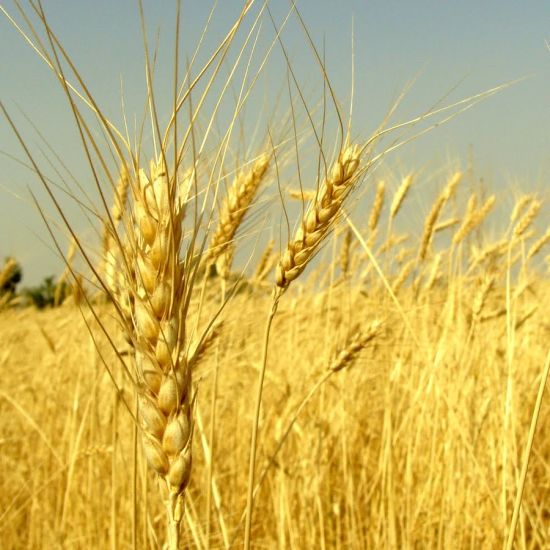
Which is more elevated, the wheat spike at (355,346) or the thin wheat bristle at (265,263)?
the thin wheat bristle at (265,263)

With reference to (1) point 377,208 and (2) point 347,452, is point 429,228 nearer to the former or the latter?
(1) point 377,208

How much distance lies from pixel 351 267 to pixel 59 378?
1396 millimetres

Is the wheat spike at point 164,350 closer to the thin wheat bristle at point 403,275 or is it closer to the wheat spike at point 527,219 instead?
the wheat spike at point 527,219

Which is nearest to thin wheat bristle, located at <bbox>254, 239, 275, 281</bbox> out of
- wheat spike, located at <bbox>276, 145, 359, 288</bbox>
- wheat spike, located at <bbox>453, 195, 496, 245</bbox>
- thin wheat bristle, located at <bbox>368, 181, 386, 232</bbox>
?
thin wheat bristle, located at <bbox>368, 181, 386, 232</bbox>

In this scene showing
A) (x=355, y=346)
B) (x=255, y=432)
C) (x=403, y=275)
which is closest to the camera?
(x=255, y=432)

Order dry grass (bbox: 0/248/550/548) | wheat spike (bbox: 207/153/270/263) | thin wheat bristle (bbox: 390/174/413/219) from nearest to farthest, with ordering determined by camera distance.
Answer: wheat spike (bbox: 207/153/270/263), dry grass (bbox: 0/248/550/548), thin wheat bristle (bbox: 390/174/413/219)

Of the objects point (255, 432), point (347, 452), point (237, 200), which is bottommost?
point (347, 452)

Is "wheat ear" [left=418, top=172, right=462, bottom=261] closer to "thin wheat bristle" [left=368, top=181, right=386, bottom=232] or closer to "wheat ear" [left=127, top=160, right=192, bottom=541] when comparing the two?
"thin wheat bristle" [left=368, top=181, right=386, bottom=232]

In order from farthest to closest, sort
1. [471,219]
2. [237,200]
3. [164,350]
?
[471,219] < [237,200] < [164,350]

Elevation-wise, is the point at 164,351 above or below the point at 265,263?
below

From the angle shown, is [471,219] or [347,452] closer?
[347,452]

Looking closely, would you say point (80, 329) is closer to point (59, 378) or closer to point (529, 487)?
point (59, 378)

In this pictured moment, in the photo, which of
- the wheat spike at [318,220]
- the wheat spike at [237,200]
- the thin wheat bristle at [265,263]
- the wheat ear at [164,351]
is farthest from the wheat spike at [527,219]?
the wheat ear at [164,351]

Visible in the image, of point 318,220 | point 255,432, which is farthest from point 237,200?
point 255,432
